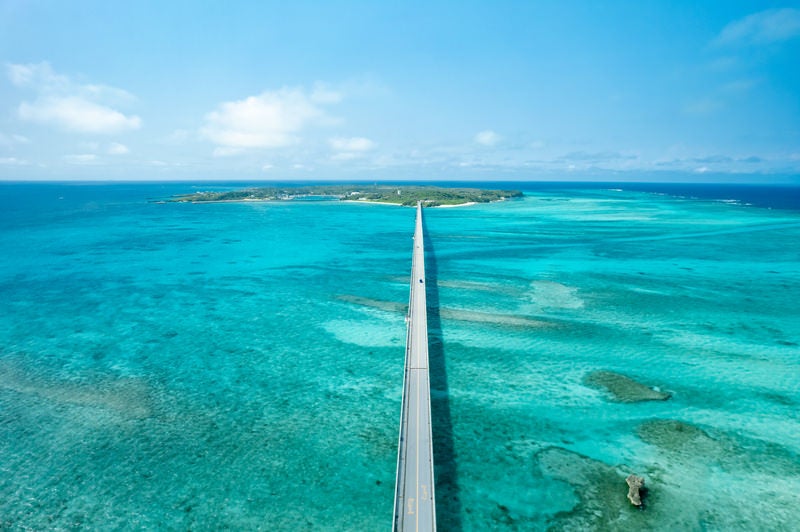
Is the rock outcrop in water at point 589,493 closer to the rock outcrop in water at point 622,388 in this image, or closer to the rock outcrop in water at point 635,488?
the rock outcrop in water at point 635,488

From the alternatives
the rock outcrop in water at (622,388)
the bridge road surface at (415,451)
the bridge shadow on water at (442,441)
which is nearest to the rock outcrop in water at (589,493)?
the bridge shadow on water at (442,441)

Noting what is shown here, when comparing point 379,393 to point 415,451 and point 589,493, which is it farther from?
point 589,493

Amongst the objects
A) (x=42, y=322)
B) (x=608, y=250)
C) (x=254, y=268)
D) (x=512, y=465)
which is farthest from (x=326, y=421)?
(x=608, y=250)

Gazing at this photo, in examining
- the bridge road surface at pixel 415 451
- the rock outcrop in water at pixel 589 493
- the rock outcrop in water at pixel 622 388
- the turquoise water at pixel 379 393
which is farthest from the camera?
the rock outcrop in water at pixel 622 388

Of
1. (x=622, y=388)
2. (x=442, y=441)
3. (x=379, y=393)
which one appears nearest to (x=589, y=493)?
(x=442, y=441)

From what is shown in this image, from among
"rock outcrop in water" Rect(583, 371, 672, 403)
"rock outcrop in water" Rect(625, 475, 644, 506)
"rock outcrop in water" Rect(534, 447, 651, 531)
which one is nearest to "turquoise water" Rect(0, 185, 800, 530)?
"rock outcrop in water" Rect(534, 447, 651, 531)

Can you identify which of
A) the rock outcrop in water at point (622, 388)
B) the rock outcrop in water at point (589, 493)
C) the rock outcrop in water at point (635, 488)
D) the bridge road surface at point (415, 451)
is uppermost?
the bridge road surface at point (415, 451)
